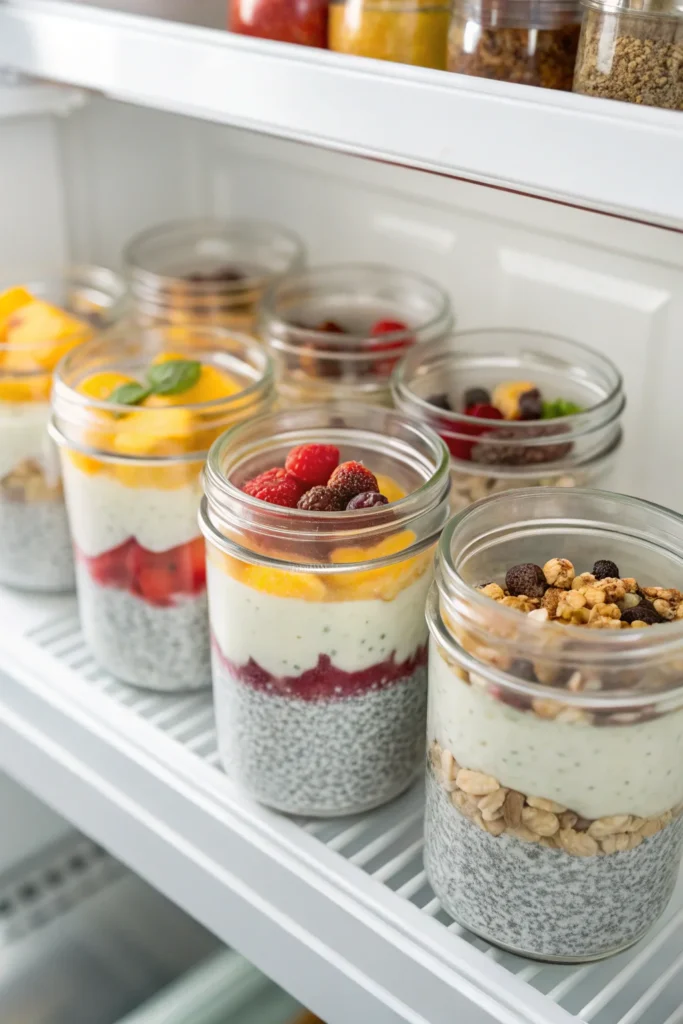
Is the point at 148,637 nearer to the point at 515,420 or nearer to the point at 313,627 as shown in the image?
the point at 313,627

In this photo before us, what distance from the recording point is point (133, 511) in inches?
33.4

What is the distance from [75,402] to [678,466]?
484mm

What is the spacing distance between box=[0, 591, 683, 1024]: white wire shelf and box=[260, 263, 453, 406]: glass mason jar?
0.96ft

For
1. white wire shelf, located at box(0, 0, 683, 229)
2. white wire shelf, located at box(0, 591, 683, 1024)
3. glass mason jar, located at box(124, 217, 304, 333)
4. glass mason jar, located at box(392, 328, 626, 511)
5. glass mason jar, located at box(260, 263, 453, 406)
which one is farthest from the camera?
glass mason jar, located at box(124, 217, 304, 333)

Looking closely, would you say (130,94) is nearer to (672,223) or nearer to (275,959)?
(672,223)

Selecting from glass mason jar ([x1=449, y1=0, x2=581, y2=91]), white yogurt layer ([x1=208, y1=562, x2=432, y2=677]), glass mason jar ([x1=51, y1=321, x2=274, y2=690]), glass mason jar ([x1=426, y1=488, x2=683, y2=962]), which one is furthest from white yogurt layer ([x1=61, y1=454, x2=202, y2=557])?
glass mason jar ([x1=449, y1=0, x2=581, y2=91])

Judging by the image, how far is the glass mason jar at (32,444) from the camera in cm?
98

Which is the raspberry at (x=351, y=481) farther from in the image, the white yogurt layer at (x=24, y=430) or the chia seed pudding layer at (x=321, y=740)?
the white yogurt layer at (x=24, y=430)

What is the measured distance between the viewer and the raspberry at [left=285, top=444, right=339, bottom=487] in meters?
0.76

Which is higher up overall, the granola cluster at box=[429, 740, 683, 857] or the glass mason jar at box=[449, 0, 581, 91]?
the glass mason jar at box=[449, 0, 581, 91]

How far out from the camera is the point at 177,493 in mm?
842

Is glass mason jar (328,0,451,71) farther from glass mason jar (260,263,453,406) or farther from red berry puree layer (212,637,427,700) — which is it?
red berry puree layer (212,637,427,700)

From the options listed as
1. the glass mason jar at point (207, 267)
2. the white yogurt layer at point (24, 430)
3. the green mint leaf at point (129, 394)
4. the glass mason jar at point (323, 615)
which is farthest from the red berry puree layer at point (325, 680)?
the glass mason jar at point (207, 267)

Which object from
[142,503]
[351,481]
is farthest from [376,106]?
[142,503]
